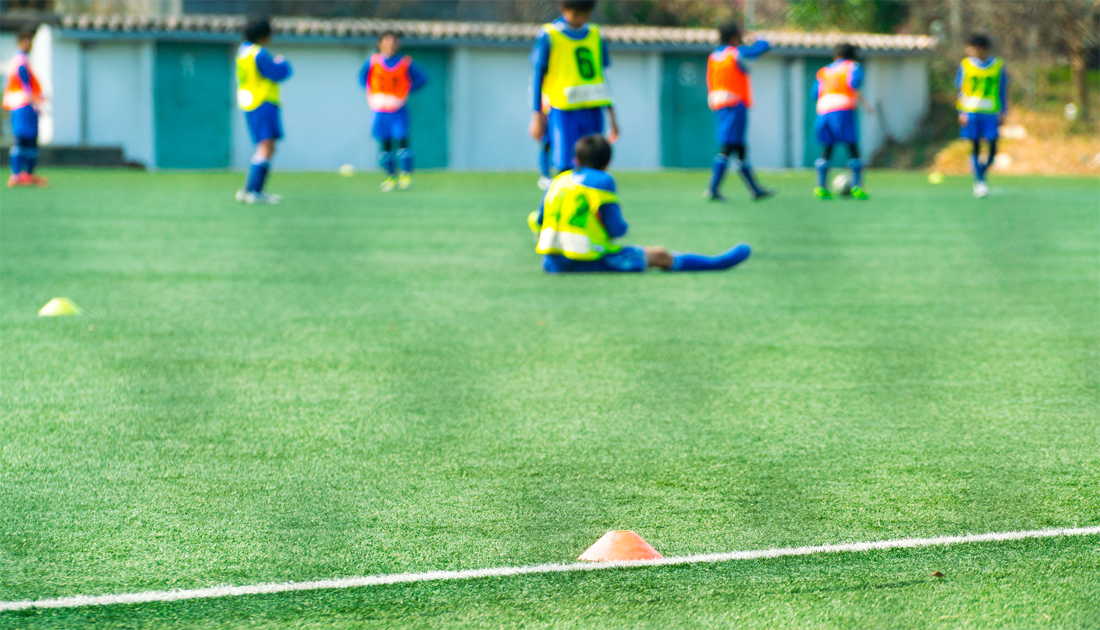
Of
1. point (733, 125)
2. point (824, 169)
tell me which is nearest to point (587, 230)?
point (733, 125)

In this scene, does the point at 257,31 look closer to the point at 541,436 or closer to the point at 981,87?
the point at 981,87

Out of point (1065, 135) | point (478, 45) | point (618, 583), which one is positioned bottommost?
point (618, 583)

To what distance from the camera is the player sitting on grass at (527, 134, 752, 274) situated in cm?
706

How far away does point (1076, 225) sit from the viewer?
465 inches

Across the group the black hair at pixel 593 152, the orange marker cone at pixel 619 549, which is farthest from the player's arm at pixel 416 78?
the orange marker cone at pixel 619 549

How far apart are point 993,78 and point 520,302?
10.5 metres

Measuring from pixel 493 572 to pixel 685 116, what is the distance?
91.1ft

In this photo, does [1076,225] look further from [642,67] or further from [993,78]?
[642,67]

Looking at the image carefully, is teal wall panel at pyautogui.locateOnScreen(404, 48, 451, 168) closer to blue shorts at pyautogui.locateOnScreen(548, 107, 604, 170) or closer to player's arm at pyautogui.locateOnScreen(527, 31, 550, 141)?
blue shorts at pyautogui.locateOnScreen(548, 107, 604, 170)

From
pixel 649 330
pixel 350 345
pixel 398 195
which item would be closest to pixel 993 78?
pixel 398 195

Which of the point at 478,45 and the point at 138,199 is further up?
the point at 478,45

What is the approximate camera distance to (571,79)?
9867mm

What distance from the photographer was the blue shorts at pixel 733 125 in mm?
14156

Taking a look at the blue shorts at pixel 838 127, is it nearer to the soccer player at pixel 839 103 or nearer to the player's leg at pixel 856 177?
the soccer player at pixel 839 103
